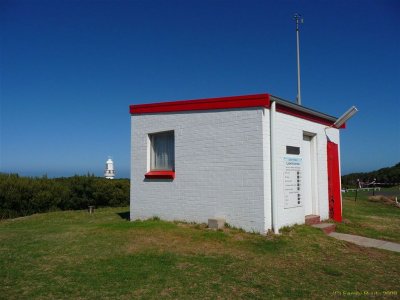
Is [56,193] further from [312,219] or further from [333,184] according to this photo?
[333,184]

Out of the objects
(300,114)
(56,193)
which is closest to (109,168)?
(56,193)

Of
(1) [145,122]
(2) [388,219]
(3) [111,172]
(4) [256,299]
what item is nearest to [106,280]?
(4) [256,299]

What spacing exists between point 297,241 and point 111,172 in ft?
57.7

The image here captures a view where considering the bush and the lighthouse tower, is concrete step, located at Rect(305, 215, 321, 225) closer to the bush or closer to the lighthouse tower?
the bush

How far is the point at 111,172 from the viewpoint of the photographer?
962 inches

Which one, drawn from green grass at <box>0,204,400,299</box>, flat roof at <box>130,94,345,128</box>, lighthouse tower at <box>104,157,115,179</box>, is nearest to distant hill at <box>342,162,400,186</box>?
lighthouse tower at <box>104,157,115,179</box>

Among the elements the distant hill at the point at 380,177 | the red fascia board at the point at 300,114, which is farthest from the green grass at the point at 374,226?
the distant hill at the point at 380,177

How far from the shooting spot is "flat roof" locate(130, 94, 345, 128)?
369 inches

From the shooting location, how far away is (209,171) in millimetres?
10156

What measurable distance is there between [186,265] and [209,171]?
3.69 m

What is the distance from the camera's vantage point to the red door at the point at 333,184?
12062mm

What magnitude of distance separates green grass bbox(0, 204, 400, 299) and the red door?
2.69 m

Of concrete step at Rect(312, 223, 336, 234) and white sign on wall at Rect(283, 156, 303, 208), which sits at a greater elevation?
white sign on wall at Rect(283, 156, 303, 208)

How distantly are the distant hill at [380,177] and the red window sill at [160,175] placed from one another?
28.3 m
